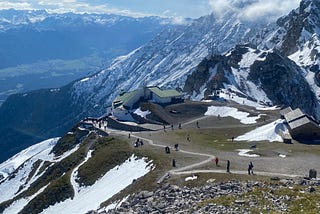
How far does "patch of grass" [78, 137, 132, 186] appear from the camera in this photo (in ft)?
292

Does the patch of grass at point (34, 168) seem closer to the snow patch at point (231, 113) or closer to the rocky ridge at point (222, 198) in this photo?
the snow patch at point (231, 113)

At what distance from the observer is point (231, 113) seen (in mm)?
138250

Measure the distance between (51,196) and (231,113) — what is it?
63837 millimetres

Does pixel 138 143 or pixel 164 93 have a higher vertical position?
pixel 164 93

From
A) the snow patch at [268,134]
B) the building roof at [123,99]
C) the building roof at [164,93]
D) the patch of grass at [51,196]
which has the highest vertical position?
the building roof at [164,93]

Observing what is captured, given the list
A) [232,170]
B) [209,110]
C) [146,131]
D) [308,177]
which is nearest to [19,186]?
[146,131]

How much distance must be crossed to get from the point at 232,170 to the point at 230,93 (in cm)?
11983

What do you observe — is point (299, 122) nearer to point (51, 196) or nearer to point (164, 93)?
point (51, 196)

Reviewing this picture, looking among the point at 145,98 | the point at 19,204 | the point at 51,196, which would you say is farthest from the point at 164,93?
the point at 51,196

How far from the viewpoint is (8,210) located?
342 ft

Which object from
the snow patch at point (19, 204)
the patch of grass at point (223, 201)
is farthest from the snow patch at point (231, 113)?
the patch of grass at point (223, 201)

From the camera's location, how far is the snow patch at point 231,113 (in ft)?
411

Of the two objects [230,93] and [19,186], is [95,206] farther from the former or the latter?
[230,93]

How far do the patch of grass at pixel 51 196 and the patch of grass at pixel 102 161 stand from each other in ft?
9.22
